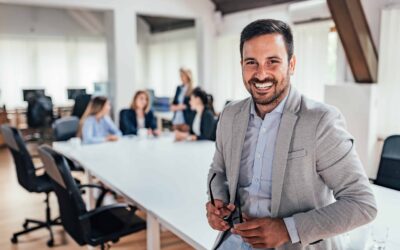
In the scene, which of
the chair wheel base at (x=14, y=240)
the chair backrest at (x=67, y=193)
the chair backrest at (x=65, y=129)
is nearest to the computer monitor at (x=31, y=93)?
Answer: the chair backrest at (x=65, y=129)

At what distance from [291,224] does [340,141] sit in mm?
262

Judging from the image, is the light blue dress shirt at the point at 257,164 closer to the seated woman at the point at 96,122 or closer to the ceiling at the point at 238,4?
the seated woman at the point at 96,122

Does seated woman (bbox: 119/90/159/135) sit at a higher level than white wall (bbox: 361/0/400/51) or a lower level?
lower

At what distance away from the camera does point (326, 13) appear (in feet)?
16.1

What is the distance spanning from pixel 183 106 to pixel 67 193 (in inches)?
132

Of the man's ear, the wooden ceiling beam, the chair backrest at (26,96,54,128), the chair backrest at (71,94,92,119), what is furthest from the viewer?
the chair backrest at (26,96,54,128)

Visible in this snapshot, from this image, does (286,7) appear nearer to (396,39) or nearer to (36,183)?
(396,39)

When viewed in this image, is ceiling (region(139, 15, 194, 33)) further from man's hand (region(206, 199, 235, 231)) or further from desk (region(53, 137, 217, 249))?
man's hand (region(206, 199, 235, 231))

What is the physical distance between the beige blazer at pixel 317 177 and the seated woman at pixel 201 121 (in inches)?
122

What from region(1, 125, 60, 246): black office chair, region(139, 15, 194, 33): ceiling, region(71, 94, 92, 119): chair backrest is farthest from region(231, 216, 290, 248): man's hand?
region(139, 15, 194, 33): ceiling

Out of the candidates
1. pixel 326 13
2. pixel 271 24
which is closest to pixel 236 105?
pixel 271 24

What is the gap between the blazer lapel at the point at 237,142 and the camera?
130 centimetres

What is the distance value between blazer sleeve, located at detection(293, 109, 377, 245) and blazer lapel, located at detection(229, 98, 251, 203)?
251mm

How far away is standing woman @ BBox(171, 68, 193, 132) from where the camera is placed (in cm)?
524
